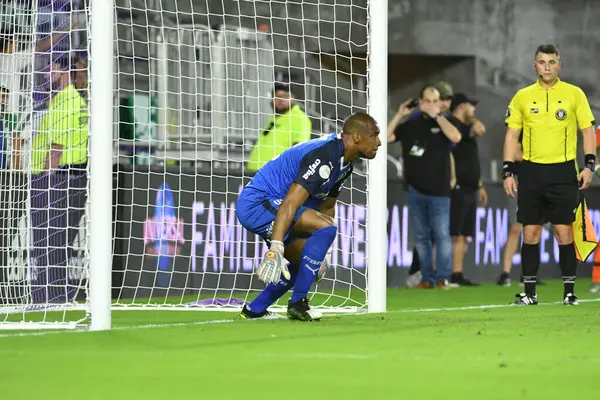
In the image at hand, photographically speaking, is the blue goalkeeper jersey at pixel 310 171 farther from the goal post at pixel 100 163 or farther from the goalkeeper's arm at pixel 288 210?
the goal post at pixel 100 163

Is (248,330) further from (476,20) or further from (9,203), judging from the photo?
(476,20)

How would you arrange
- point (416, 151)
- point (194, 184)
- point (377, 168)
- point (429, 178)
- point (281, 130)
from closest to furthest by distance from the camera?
point (377, 168), point (281, 130), point (194, 184), point (429, 178), point (416, 151)

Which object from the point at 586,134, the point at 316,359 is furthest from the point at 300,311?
the point at 586,134

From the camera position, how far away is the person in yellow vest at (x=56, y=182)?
9500mm

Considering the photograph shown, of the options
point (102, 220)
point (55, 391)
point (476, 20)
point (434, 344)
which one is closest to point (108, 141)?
point (102, 220)

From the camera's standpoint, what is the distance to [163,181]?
38.0ft

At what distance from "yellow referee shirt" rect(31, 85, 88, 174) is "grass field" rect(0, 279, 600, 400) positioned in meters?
1.78

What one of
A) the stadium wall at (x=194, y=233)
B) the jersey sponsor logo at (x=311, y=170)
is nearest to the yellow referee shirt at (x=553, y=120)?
the stadium wall at (x=194, y=233)

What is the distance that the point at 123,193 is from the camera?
1138cm

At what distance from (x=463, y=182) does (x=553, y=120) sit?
5002 mm

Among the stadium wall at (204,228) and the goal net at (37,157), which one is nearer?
the goal net at (37,157)

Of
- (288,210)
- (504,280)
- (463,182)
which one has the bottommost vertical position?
(504,280)

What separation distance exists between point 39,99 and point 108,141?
288 cm

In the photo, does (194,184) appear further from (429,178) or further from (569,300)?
(569,300)
